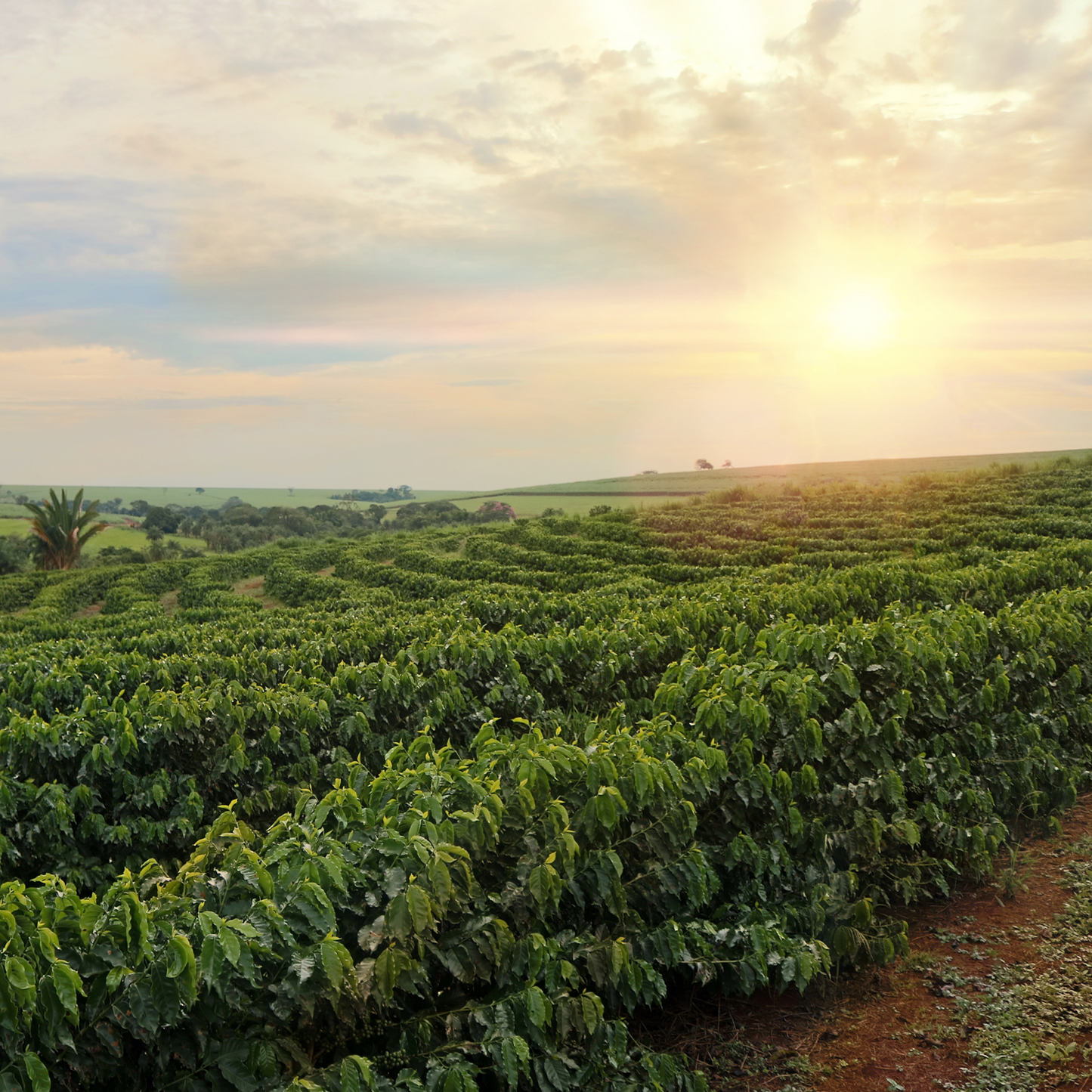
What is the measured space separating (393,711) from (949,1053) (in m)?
5.73

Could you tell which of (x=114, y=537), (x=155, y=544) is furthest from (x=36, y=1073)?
(x=114, y=537)

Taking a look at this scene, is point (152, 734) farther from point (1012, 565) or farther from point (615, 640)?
point (1012, 565)

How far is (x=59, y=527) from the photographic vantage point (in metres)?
56.4

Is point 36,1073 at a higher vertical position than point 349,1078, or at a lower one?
higher

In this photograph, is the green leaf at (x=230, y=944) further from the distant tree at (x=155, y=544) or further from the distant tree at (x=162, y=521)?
the distant tree at (x=162, y=521)

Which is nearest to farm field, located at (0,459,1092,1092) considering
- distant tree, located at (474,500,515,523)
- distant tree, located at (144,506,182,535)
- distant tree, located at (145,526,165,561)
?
distant tree, located at (145,526,165,561)

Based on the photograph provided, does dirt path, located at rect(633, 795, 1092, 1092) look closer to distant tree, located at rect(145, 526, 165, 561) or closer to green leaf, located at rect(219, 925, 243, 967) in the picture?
green leaf, located at rect(219, 925, 243, 967)

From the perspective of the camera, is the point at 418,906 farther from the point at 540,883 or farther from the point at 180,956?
the point at 180,956

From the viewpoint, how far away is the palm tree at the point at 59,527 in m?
56.1

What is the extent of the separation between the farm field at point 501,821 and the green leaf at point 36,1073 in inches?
6.4

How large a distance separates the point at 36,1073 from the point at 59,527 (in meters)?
61.8

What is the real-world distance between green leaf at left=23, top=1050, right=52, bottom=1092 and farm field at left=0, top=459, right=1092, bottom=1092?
0.53ft

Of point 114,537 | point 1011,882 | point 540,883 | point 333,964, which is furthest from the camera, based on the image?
point 114,537

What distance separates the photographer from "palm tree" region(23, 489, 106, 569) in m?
56.1
